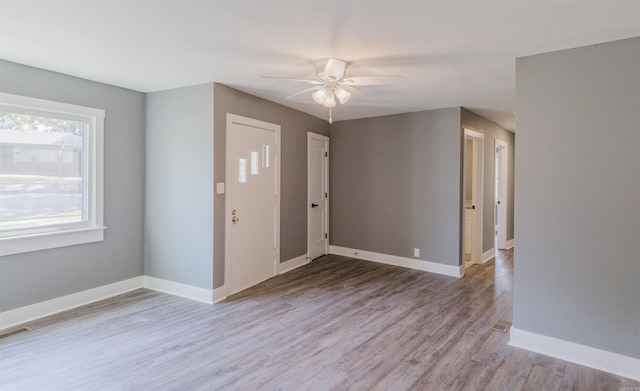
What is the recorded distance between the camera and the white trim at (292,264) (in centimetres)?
506

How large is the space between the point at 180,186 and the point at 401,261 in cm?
348

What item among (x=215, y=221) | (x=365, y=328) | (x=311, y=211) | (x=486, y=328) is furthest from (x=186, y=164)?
(x=486, y=328)

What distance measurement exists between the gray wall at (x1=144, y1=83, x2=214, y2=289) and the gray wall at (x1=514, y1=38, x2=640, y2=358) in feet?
10.3

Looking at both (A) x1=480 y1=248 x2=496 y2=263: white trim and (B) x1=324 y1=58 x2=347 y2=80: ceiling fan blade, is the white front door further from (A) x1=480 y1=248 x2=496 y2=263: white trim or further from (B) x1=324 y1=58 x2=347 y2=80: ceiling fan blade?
(A) x1=480 y1=248 x2=496 y2=263: white trim

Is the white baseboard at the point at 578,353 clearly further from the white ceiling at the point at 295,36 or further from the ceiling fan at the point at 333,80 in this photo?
the ceiling fan at the point at 333,80

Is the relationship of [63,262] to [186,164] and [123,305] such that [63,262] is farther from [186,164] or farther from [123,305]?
[186,164]

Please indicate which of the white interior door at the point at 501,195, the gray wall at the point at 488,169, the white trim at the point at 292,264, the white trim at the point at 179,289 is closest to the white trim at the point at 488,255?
the gray wall at the point at 488,169

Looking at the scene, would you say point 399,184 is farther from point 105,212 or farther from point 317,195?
point 105,212

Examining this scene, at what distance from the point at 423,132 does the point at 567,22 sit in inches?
117

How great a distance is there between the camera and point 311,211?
5.80 meters

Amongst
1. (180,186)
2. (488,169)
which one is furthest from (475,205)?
(180,186)

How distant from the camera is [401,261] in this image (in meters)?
5.53

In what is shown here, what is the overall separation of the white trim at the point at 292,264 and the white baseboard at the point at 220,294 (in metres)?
1.06

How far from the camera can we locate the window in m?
3.28
